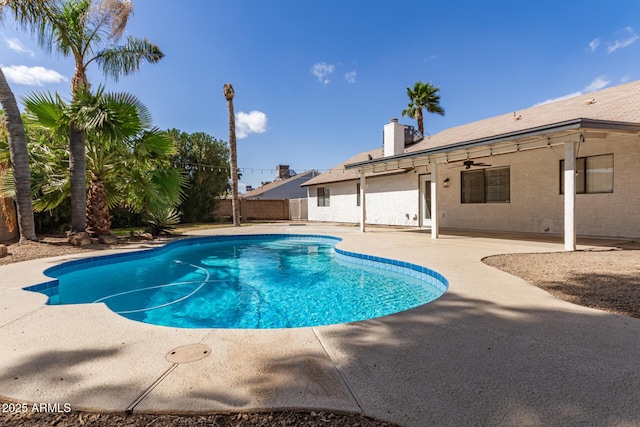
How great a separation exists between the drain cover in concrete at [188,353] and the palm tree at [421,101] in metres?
24.1

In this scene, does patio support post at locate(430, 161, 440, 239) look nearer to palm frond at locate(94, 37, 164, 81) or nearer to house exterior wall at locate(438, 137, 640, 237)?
house exterior wall at locate(438, 137, 640, 237)

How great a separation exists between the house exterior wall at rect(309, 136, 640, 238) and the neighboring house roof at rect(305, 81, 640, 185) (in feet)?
3.13

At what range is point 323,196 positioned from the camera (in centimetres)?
2155

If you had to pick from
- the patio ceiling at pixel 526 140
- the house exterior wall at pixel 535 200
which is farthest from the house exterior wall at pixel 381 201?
the patio ceiling at pixel 526 140

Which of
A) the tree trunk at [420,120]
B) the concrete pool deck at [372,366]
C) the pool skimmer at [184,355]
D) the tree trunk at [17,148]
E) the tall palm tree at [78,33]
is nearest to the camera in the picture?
the concrete pool deck at [372,366]

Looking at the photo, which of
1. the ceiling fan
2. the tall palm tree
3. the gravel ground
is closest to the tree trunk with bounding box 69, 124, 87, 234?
the tall palm tree

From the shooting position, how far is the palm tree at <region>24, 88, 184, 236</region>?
8656 millimetres

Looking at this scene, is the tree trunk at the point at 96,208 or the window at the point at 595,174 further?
the tree trunk at the point at 96,208

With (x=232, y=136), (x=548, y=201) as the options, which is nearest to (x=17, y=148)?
(x=232, y=136)

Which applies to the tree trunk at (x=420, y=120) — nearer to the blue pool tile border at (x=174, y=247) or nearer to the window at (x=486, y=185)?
the window at (x=486, y=185)

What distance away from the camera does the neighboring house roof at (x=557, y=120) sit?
6.83m

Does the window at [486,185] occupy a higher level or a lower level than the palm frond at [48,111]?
lower

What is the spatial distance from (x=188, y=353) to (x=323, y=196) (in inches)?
755

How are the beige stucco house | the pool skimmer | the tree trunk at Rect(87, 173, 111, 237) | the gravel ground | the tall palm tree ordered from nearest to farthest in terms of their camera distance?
the pool skimmer
the gravel ground
the beige stucco house
the tall palm tree
the tree trunk at Rect(87, 173, 111, 237)
